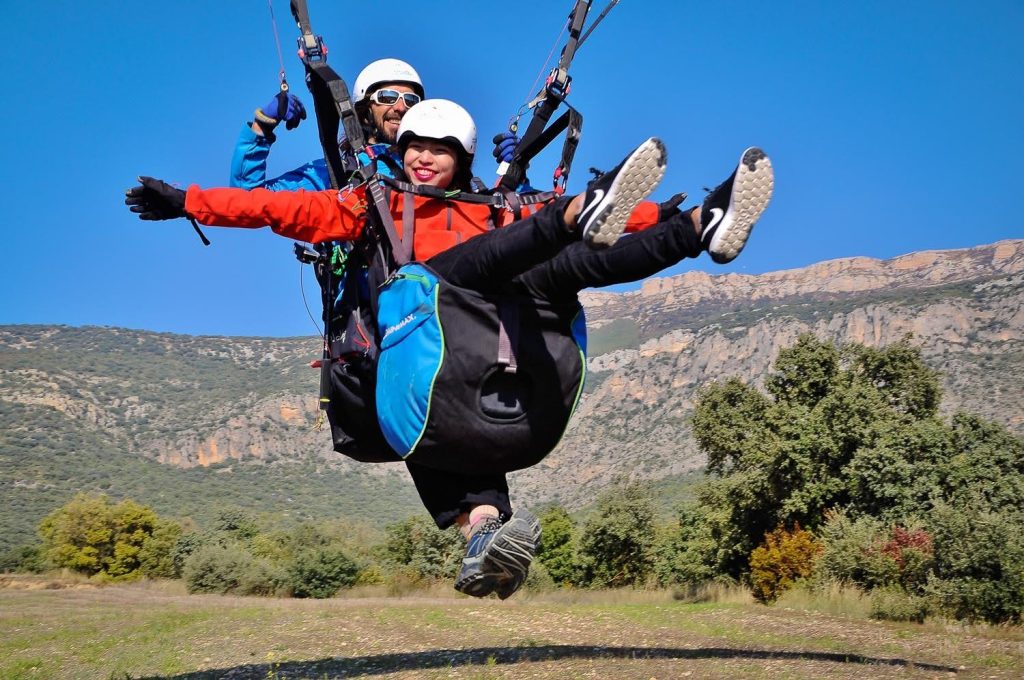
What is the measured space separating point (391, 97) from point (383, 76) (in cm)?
15

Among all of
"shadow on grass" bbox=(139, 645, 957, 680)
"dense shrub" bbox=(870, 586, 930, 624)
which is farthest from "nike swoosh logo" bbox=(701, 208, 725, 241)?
"dense shrub" bbox=(870, 586, 930, 624)

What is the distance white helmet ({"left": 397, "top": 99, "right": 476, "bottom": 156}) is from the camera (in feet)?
15.9

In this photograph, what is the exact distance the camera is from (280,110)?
5418 mm

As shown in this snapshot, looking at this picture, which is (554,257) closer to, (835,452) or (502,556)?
(502,556)

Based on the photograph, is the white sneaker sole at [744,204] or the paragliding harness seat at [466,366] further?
the paragliding harness seat at [466,366]

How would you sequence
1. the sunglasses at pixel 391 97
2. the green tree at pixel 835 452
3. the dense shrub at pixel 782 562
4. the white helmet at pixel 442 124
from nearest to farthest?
the white helmet at pixel 442 124
the sunglasses at pixel 391 97
the green tree at pixel 835 452
the dense shrub at pixel 782 562

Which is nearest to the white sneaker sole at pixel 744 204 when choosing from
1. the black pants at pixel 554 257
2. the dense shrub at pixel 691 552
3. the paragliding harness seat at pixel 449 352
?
the black pants at pixel 554 257

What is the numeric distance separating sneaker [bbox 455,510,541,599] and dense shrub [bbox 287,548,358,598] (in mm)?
26589

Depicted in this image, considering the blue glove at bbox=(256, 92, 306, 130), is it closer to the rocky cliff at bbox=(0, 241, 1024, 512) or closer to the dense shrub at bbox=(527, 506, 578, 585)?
the dense shrub at bbox=(527, 506, 578, 585)

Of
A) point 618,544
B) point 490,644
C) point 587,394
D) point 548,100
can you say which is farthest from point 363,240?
point 587,394

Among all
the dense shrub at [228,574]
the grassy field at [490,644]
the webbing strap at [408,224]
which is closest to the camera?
the webbing strap at [408,224]

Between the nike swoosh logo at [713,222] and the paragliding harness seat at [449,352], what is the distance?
812 millimetres

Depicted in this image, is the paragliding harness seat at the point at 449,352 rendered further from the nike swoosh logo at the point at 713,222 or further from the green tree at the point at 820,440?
the green tree at the point at 820,440

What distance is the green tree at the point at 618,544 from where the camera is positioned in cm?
3559
